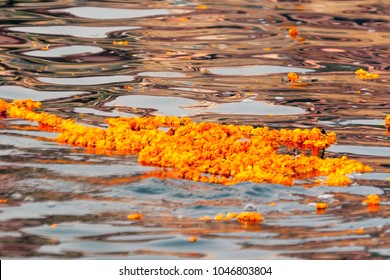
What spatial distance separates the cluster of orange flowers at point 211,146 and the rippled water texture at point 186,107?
18cm

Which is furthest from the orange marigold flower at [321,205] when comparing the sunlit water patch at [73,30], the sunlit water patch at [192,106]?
the sunlit water patch at [73,30]

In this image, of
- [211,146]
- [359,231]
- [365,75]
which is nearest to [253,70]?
[365,75]

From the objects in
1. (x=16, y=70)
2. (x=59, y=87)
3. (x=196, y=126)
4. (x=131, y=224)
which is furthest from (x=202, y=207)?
(x=16, y=70)

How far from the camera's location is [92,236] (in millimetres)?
7039

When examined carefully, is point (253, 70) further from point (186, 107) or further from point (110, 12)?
point (110, 12)

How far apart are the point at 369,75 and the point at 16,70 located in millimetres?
4651

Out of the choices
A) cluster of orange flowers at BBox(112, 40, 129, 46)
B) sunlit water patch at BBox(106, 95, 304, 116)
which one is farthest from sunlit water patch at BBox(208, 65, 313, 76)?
cluster of orange flowers at BBox(112, 40, 129, 46)

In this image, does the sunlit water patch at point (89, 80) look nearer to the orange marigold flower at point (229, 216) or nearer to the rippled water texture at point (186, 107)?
the rippled water texture at point (186, 107)

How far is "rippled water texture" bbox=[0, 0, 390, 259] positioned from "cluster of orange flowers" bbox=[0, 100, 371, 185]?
184 mm

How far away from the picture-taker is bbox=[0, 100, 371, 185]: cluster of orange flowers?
8398mm

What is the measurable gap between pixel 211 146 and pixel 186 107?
2183 millimetres

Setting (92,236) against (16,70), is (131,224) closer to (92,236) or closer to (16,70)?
(92,236)

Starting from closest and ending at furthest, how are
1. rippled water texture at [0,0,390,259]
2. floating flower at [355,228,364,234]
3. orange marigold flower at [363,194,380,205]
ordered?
rippled water texture at [0,0,390,259] → floating flower at [355,228,364,234] → orange marigold flower at [363,194,380,205]

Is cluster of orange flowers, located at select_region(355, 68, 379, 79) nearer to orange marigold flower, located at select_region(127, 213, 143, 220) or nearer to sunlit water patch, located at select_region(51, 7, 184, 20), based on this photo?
sunlit water patch, located at select_region(51, 7, 184, 20)
